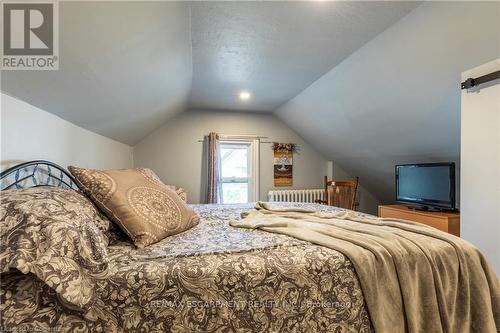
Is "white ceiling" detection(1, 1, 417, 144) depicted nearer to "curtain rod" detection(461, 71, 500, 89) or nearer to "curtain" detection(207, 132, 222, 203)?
"curtain rod" detection(461, 71, 500, 89)

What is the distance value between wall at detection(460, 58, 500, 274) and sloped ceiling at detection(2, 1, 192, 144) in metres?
2.25

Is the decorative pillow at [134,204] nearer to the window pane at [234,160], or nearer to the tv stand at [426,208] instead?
the tv stand at [426,208]

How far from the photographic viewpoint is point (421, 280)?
1.07m

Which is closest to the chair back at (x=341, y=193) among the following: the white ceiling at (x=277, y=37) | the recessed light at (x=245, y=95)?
the white ceiling at (x=277, y=37)

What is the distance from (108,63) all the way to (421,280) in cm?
212

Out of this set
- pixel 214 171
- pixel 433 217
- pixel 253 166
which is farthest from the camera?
pixel 253 166

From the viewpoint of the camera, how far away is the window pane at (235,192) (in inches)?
183

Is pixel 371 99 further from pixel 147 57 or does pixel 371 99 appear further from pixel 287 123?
pixel 147 57

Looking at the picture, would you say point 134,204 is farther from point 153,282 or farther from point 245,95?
point 245,95

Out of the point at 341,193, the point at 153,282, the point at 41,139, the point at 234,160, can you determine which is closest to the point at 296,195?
the point at 341,193

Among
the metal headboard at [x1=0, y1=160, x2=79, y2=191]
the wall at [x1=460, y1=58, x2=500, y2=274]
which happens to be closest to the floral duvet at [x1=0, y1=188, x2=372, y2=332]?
the metal headboard at [x1=0, y1=160, x2=79, y2=191]

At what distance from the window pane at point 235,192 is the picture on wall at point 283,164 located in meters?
0.61

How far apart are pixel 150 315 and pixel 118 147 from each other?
2.97m

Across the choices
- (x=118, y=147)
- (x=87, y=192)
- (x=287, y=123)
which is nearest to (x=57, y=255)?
(x=87, y=192)
